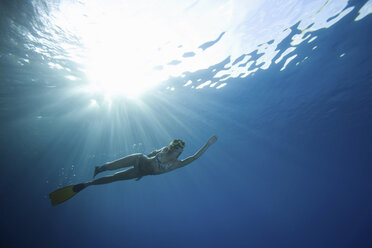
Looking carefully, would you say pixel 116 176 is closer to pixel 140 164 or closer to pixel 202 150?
pixel 140 164

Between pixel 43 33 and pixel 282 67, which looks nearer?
pixel 43 33

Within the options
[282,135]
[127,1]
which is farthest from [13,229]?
[282,135]

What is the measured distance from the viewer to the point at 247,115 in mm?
22172

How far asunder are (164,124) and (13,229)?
119ft

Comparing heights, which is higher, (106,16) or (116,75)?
(106,16)

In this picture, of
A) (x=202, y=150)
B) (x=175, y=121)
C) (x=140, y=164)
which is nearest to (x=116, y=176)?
(x=140, y=164)

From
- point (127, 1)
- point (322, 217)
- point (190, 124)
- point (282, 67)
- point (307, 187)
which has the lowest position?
point (307, 187)

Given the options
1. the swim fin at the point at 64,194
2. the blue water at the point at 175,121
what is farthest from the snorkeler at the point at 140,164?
the blue water at the point at 175,121

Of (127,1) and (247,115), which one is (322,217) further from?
(127,1)

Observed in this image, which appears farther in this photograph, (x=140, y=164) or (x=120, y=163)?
(x=140, y=164)

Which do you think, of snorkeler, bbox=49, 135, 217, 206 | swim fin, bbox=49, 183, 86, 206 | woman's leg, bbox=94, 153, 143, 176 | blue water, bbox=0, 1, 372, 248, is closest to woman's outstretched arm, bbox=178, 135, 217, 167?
snorkeler, bbox=49, 135, 217, 206

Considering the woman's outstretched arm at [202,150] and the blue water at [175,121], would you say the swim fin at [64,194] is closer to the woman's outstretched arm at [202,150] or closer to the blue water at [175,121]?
the woman's outstretched arm at [202,150]

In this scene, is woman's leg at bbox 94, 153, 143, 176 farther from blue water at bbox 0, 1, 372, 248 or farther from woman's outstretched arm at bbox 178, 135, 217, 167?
blue water at bbox 0, 1, 372, 248

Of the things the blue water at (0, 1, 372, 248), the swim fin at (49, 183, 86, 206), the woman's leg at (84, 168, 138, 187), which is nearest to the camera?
the woman's leg at (84, 168, 138, 187)
